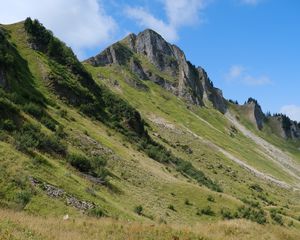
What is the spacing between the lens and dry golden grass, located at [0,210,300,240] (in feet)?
48.1

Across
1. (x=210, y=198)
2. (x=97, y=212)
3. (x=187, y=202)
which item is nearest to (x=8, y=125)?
(x=97, y=212)

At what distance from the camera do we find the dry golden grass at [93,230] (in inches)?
578

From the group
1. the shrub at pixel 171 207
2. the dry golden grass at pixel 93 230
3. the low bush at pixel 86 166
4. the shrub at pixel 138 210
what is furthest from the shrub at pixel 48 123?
the dry golden grass at pixel 93 230

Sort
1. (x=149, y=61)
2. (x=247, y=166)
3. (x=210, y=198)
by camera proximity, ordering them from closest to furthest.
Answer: (x=210, y=198)
(x=247, y=166)
(x=149, y=61)

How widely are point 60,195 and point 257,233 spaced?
12773 millimetres

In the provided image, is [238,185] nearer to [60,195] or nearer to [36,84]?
[36,84]

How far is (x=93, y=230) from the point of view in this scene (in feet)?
55.5

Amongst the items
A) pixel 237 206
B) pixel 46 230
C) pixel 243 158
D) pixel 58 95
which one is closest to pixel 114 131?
pixel 58 95

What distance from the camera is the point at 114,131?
6806 centimetres

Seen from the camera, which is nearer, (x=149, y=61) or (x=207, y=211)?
(x=207, y=211)

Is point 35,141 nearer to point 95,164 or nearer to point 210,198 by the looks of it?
point 95,164

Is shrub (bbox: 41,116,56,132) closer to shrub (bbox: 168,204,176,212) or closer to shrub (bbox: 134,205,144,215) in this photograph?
shrub (bbox: 168,204,176,212)

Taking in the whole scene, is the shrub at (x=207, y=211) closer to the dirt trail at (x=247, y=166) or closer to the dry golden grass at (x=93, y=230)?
the dry golden grass at (x=93, y=230)

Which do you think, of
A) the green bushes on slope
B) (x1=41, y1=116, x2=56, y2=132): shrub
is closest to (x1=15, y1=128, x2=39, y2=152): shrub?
(x1=41, y1=116, x2=56, y2=132): shrub
